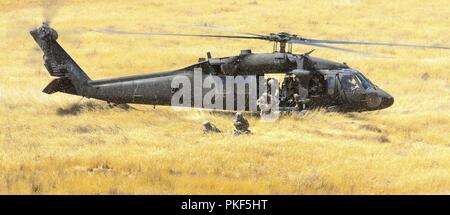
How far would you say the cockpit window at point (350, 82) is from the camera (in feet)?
68.7

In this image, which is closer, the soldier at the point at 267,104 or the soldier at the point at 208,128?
the soldier at the point at 208,128

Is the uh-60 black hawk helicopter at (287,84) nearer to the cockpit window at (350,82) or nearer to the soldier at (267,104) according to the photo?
the cockpit window at (350,82)

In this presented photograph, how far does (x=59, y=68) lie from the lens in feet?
73.6

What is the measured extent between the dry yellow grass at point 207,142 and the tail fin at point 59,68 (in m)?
0.64

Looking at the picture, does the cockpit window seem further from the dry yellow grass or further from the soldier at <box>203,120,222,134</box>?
the soldier at <box>203,120,222,134</box>

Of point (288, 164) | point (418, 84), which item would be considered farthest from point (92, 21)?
point (288, 164)

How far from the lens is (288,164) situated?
50.9 feet

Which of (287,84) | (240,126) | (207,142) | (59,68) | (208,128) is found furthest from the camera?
(59,68)

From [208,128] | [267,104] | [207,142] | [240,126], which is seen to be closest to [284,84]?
[267,104]

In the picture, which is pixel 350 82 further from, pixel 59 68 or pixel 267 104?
pixel 59 68

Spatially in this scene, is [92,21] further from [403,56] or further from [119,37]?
[403,56]

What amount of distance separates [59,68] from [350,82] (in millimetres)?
9474

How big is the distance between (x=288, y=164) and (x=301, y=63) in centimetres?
616

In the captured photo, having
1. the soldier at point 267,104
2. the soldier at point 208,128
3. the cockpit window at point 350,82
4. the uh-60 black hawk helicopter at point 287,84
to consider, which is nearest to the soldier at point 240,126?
the soldier at point 208,128
